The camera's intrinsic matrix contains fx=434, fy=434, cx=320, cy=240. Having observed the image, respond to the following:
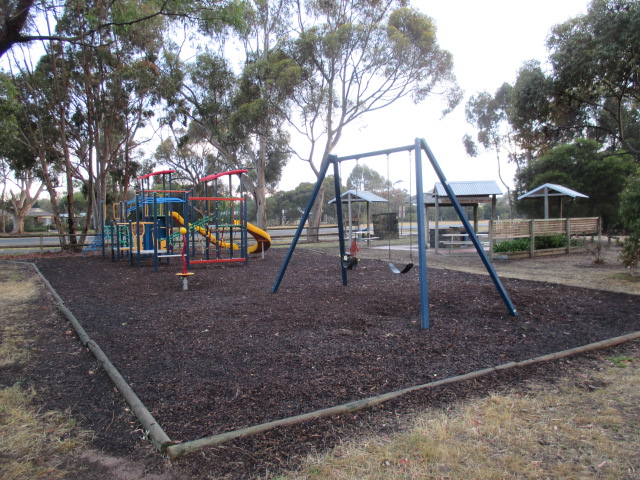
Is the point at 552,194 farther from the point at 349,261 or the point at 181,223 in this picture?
the point at 181,223

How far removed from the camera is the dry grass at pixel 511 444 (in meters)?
2.28

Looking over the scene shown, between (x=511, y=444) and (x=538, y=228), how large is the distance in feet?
42.6

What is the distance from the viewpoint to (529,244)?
14.4 meters

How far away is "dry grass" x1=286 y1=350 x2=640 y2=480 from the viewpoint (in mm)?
2279

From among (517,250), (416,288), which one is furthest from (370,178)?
(416,288)

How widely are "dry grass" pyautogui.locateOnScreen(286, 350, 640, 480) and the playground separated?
0.75ft

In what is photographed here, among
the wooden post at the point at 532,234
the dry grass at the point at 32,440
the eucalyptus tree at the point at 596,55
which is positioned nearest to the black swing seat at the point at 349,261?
the dry grass at the point at 32,440

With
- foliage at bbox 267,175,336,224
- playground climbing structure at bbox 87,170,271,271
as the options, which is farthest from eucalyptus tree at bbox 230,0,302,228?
foliage at bbox 267,175,336,224

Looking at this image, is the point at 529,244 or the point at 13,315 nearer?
the point at 13,315

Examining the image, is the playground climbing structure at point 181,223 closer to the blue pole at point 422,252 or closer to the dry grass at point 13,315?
the dry grass at point 13,315

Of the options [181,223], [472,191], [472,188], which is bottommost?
[181,223]

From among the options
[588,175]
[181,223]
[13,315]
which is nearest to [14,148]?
[181,223]

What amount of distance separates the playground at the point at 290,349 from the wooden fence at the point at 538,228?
472 centimetres

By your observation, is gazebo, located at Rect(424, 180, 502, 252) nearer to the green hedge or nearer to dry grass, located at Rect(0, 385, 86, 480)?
the green hedge
